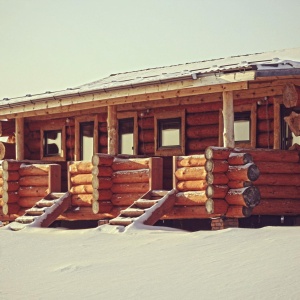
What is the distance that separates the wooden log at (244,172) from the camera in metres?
12.7

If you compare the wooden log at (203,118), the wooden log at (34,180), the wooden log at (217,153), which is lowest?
the wooden log at (34,180)

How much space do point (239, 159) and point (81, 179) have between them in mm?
4500

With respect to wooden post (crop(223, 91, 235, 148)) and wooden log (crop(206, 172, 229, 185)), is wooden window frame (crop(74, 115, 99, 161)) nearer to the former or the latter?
wooden post (crop(223, 91, 235, 148))

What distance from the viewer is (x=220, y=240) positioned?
9961 millimetres

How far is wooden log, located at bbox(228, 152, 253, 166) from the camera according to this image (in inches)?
505

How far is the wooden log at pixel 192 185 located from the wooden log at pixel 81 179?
8.54 feet

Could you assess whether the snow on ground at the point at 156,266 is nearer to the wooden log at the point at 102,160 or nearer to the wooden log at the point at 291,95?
the wooden log at the point at 102,160

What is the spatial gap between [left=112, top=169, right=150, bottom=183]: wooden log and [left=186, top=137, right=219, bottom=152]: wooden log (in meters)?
2.00

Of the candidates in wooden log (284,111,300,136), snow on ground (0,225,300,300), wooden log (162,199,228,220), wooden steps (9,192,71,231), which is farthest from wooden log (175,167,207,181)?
wooden steps (9,192,71,231)

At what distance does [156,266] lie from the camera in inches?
345

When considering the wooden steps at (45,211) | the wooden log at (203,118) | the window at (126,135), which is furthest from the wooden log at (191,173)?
the window at (126,135)

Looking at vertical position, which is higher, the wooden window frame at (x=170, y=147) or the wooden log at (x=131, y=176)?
the wooden window frame at (x=170, y=147)

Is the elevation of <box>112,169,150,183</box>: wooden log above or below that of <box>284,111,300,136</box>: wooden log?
below

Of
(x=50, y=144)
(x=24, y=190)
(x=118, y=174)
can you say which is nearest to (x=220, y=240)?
(x=118, y=174)
